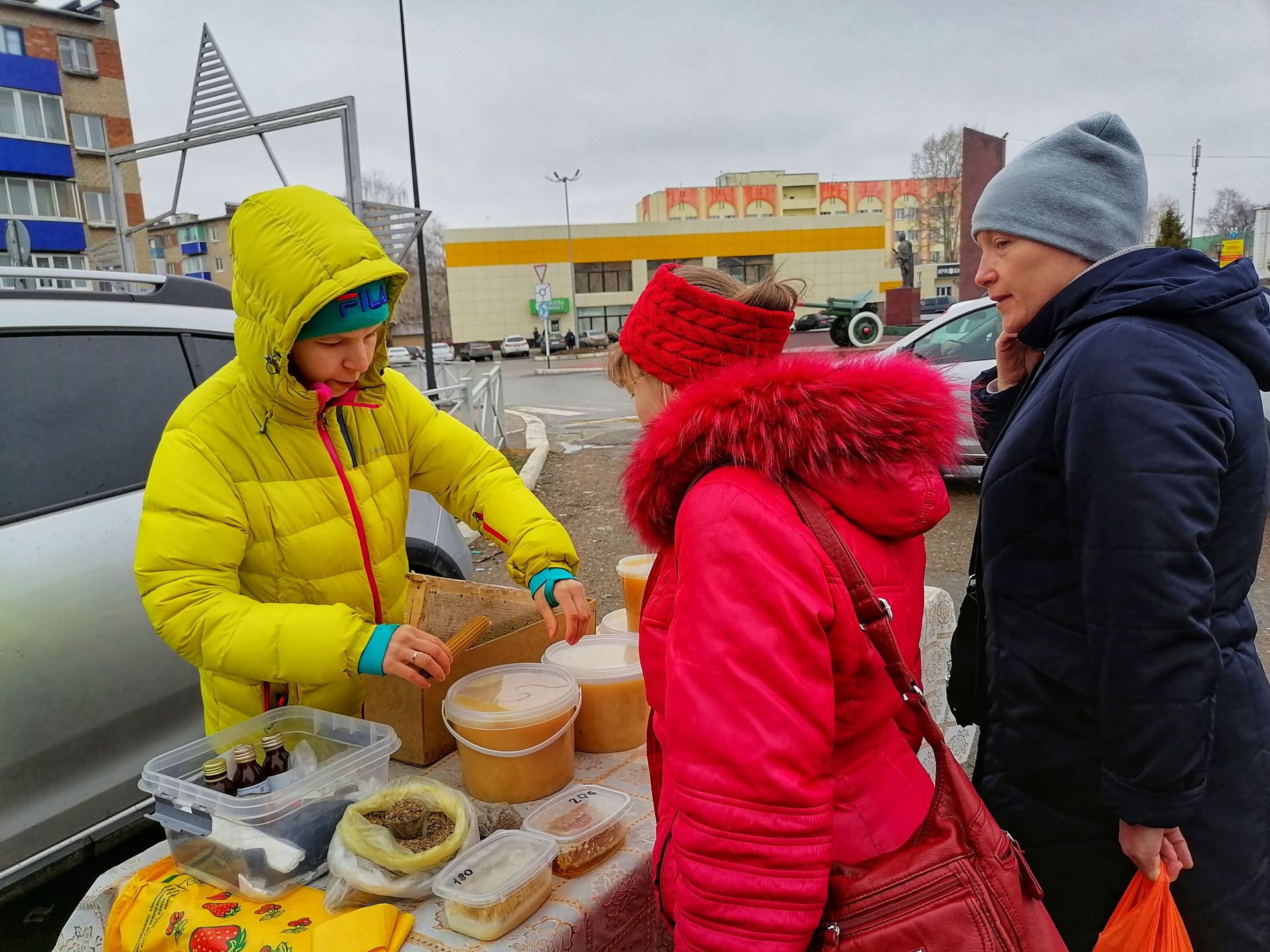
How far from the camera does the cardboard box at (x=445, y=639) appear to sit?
1769 mm

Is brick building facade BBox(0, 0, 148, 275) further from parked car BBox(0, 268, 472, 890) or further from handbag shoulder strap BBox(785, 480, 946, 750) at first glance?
handbag shoulder strap BBox(785, 480, 946, 750)

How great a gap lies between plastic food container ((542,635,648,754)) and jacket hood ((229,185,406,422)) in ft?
2.93

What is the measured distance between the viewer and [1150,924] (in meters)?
1.42

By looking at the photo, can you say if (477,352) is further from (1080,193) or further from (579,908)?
(579,908)

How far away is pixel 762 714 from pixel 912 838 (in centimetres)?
33

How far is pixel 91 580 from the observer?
237 cm

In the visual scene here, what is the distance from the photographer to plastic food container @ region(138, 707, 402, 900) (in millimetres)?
1346

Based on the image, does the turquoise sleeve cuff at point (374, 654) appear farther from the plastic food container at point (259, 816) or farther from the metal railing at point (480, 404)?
the metal railing at point (480, 404)

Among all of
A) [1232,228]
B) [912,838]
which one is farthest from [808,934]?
[1232,228]

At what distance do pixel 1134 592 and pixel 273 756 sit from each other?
157 cm

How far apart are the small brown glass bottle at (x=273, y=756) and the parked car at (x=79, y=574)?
1.15 meters

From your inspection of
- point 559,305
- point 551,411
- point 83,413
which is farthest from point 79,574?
point 559,305

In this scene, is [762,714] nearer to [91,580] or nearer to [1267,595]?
[91,580]

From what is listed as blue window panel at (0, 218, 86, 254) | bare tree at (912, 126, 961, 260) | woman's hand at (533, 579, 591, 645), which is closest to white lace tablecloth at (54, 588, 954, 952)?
woman's hand at (533, 579, 591, 645)
